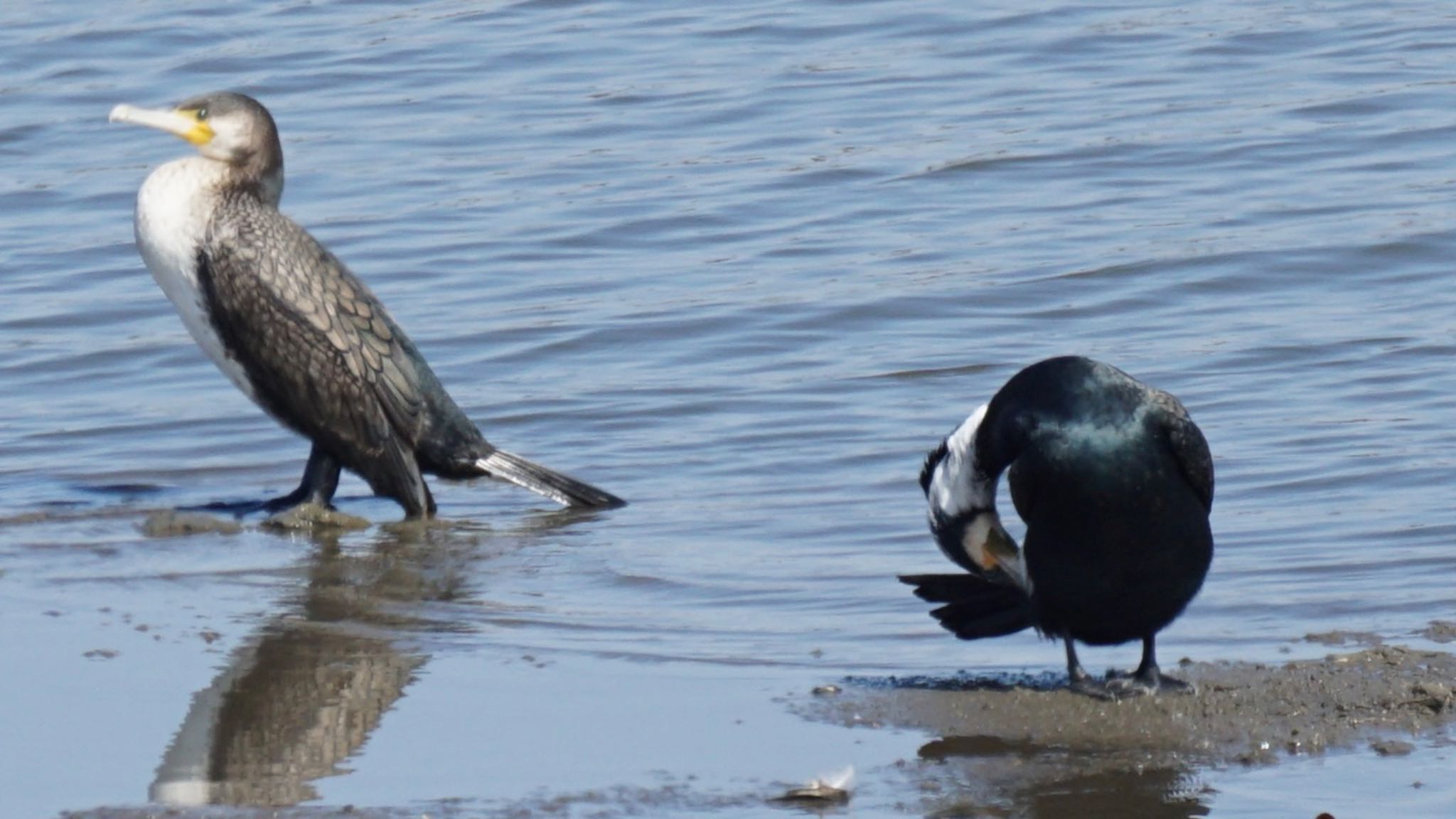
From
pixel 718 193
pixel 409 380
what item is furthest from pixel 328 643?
pixel 718 193

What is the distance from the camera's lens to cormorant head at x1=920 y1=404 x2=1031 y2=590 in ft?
16.7

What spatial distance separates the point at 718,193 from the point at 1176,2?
4.77 m

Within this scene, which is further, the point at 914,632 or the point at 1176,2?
the point at 1176,2

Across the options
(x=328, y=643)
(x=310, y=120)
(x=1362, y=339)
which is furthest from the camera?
(x=310, y=120)

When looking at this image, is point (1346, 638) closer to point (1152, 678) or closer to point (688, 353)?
point (1152, 678)

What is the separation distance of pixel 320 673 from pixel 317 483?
2.18 m

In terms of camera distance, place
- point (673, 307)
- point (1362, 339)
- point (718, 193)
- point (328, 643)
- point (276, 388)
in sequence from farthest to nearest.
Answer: point (718, 193) < point (673, 307) < point (1362, 339) < point (276, 388) < point (328, 643)

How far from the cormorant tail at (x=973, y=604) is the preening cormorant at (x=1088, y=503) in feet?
0.25

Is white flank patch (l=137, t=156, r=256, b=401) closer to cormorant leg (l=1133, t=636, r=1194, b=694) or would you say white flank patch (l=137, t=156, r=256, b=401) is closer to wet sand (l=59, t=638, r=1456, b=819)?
wet sand (l=59, t=638, r=1456, b=819)

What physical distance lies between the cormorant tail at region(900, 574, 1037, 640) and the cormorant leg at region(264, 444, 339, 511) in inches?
99.1

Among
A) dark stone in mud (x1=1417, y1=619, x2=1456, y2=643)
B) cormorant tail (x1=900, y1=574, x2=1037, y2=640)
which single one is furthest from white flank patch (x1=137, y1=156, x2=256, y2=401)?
dark stone in mud (x1=1417, y1=619, x2=1456, y2=643)

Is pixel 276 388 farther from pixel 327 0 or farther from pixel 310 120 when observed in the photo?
pixel 327 0

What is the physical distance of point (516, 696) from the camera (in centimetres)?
506

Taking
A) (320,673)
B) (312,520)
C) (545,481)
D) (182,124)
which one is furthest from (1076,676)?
(182,124)
